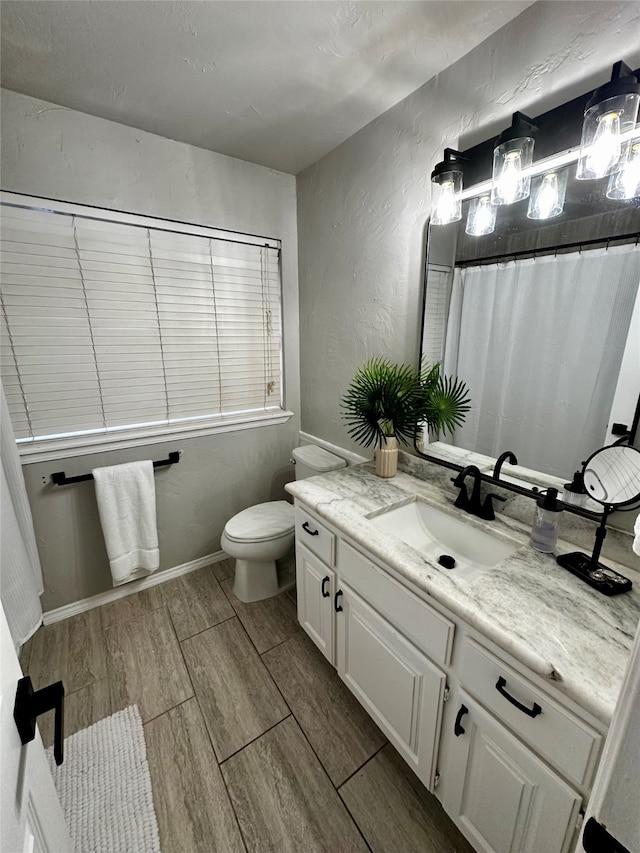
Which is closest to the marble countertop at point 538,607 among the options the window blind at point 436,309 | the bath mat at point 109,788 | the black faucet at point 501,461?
the black faucet at point 501,461

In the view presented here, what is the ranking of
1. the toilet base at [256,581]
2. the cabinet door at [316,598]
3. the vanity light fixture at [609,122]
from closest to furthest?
the vanity light fixture at [609,122], the cabinet door at [316,598], the toilet base at [256,581]

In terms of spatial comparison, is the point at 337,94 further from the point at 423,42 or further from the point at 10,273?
the point at 10,273

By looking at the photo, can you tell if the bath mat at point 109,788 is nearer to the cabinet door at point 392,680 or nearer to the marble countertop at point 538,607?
the cabinet door at point 392,680

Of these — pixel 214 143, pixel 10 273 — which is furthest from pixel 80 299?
pixel 214 143

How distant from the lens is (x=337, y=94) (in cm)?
139

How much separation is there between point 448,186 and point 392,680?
1.71 m

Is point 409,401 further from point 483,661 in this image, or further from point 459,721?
point 459,721

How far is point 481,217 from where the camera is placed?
49.3 inches

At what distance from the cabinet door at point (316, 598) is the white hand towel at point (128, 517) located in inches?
35.4

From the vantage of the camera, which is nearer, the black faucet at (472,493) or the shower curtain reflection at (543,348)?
the shower curtain reflection at (543,348)

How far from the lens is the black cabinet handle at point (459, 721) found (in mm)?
874

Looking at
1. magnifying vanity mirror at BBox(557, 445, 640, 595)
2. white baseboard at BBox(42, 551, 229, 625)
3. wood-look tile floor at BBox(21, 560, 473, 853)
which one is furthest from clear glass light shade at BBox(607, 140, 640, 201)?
white baseboard at BBox(42, 551, 229, 625)

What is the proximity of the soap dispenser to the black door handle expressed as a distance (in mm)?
1172

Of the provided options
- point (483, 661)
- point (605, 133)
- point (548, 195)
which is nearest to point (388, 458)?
point (483, 661)
